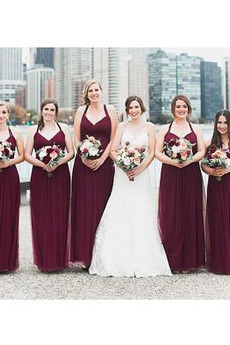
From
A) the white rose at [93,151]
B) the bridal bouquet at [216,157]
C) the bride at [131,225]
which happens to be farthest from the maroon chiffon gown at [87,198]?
the bridal bouquet at [216,157]

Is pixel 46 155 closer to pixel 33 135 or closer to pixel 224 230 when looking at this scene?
pixel 33 135

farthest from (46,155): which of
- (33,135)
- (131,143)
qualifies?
(131,143)

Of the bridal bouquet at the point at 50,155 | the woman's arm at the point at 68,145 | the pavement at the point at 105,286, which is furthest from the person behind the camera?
the woman's arm at the point at 68,145

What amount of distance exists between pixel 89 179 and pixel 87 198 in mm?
220

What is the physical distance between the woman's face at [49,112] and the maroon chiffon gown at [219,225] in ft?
6.42

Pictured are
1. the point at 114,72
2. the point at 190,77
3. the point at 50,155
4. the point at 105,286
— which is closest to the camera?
the point at 105,286

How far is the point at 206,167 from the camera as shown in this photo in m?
5.23

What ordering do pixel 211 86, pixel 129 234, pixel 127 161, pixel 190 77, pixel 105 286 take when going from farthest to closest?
pixel 211 86 < pixel 190 77 < pixel 129 234 < pixel 127 161 < pixel 105 286

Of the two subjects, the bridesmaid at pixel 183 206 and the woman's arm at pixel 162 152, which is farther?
the bridesmaid at pixel 183 206

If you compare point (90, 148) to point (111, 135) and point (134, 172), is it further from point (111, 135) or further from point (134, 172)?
point (134, 172)

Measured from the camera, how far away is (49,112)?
5316 mm

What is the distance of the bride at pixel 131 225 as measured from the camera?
520 cm

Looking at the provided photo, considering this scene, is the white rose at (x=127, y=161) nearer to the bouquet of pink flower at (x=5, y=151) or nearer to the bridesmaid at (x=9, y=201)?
the bridesmaid at (x=9, y=201)

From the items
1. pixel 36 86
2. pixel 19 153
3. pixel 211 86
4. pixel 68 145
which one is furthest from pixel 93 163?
pixel 36 86
